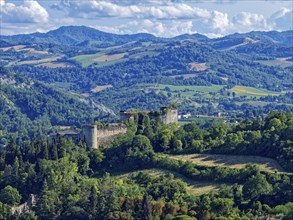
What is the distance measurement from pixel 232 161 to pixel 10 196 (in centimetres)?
2441

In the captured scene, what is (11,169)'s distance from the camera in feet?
268

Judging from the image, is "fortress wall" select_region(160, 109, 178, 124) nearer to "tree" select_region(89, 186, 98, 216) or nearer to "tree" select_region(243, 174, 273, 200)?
"tree" select_region(89, 186, 98, 216)

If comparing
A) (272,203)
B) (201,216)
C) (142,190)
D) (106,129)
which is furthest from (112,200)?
(106,129)

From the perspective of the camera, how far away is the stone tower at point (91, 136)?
91938 millimetres

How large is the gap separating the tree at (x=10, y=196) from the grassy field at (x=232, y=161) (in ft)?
62.9

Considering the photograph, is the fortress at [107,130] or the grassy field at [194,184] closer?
the grassy field at [194,184]

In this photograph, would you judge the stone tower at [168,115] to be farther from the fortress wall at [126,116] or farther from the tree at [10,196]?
the tree at [10,196]

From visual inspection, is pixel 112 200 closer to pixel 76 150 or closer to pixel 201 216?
pixel 201 216

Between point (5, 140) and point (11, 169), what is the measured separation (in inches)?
3772

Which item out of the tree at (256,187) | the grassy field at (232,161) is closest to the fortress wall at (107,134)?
the grassy field at (232,161)

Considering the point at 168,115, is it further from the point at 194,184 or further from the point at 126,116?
the point at 194,184

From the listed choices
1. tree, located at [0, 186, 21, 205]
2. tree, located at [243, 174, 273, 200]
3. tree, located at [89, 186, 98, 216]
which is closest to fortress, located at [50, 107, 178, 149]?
tree, located at [0, 186, 21, 205]

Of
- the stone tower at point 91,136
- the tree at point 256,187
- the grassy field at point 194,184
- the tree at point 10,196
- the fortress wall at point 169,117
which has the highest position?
the fortress wall at point 169,117

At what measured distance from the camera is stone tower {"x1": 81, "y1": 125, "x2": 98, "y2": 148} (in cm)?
9194
